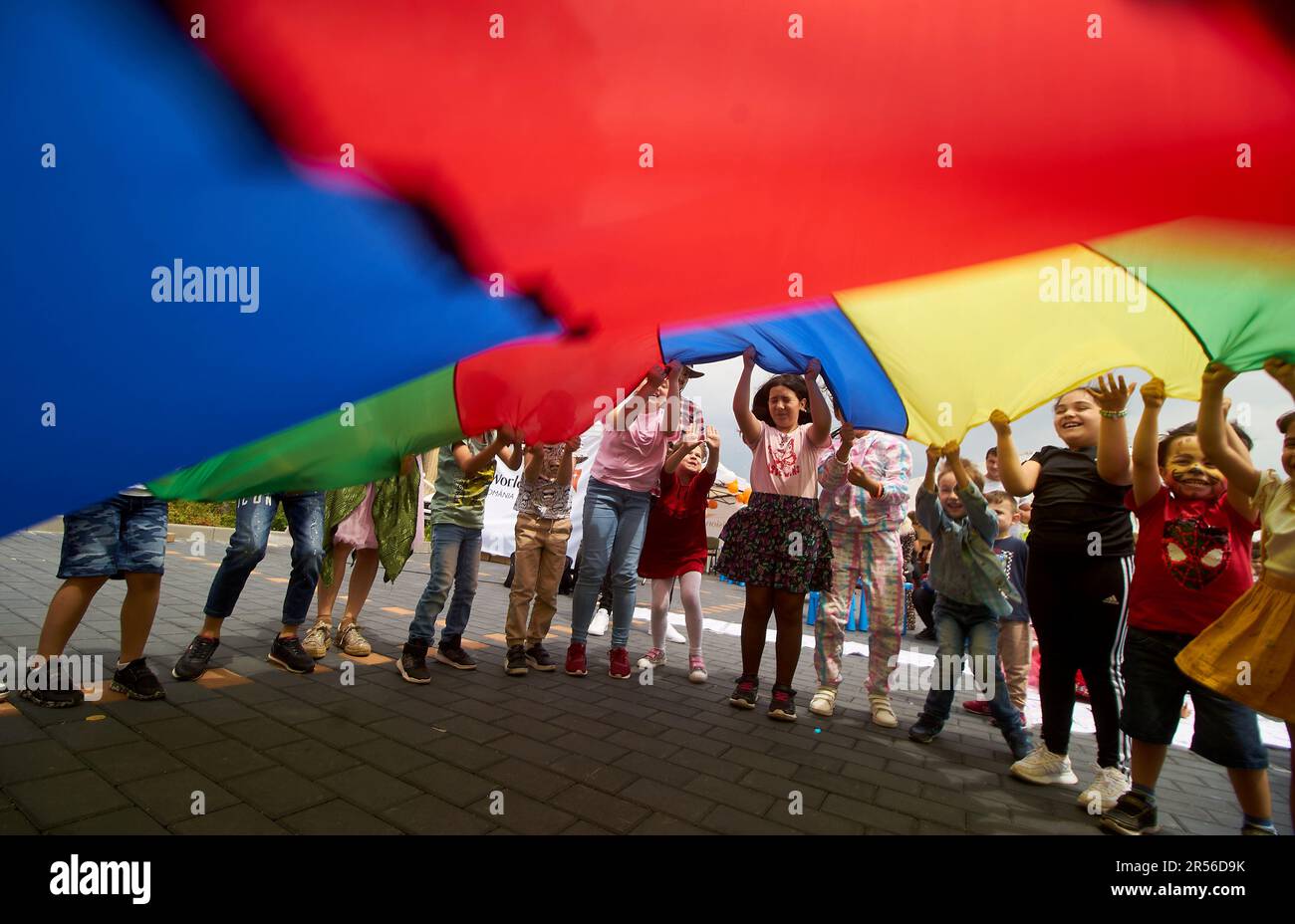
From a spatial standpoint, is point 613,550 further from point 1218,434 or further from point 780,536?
point 1218,434

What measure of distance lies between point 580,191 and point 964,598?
289cm

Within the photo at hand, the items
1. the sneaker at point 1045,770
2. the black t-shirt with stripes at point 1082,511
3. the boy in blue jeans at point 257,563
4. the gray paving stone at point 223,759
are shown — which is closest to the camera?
the gray paving stone at point 223,759

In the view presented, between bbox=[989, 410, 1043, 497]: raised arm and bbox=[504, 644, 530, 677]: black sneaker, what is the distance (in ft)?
9.15

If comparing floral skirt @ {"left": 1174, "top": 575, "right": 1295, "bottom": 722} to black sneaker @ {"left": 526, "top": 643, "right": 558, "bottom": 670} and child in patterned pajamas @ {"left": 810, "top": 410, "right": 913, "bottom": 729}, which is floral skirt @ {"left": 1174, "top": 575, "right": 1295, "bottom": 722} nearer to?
child in patterned pajamas @ {"left": 810, "top": 410, "right": 913, "bottom": 729}

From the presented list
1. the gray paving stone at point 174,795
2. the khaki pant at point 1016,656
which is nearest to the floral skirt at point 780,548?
the khaki pant at point 1016,656

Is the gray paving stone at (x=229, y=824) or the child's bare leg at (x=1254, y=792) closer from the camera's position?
the gray paving stone at (x=229, y=824)

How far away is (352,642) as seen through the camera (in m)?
3.99

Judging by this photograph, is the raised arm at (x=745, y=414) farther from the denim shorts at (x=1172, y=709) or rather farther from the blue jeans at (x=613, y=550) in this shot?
the denim shorts at (x=1172, y=709)

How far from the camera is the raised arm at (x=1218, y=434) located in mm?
1996

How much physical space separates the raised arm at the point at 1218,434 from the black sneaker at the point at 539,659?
3414 mm

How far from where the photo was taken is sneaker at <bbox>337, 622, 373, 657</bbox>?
13.0ft

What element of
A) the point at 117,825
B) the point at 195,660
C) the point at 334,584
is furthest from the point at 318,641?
the point at 117,825

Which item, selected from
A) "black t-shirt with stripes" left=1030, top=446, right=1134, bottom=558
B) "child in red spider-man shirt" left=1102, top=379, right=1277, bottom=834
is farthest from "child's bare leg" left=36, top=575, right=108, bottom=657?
"child in red spider-man shirt" left=1102, top=379, right=1277, bottom=834

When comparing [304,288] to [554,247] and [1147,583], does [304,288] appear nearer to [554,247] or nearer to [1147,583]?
[554,247]
